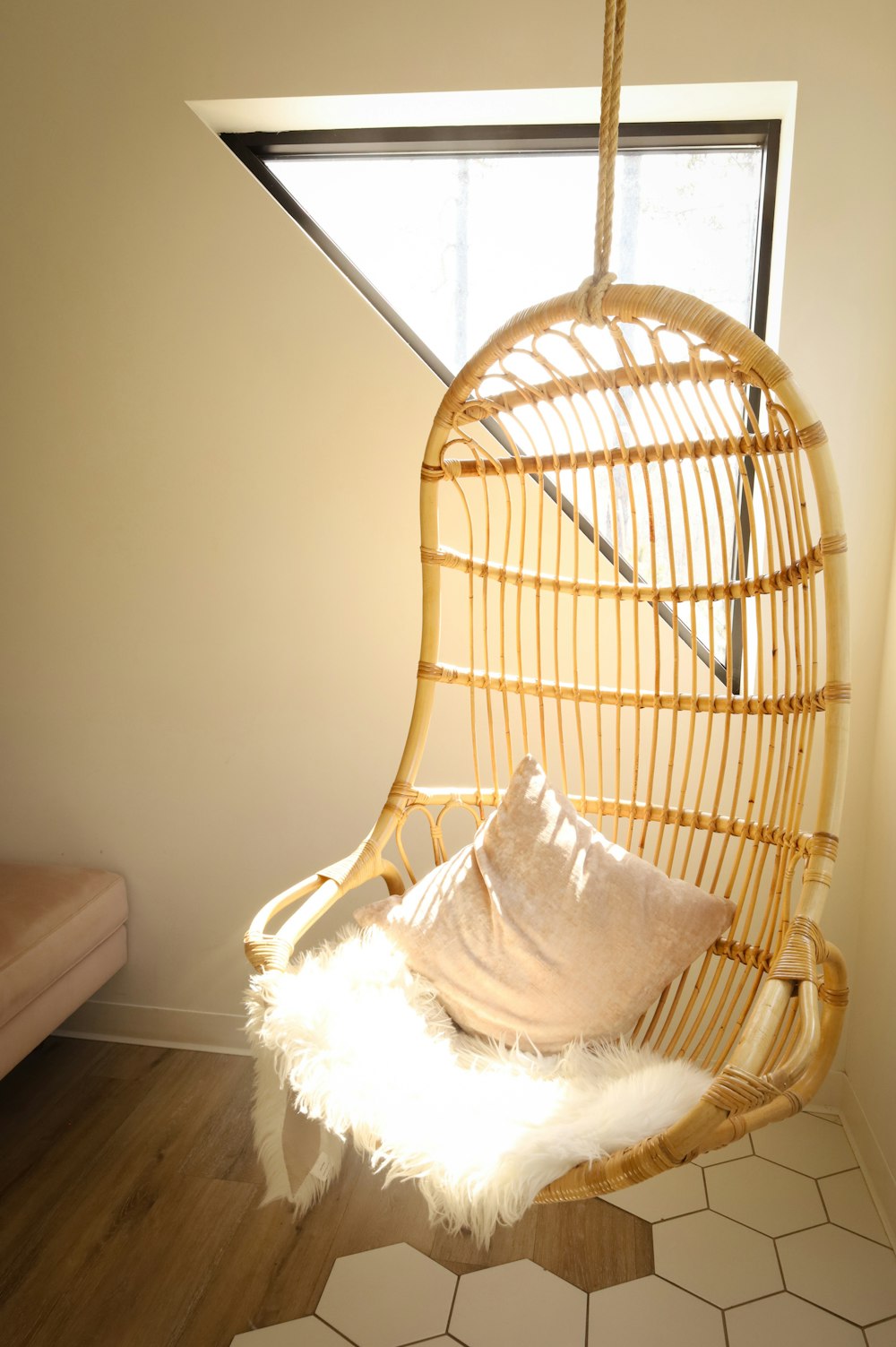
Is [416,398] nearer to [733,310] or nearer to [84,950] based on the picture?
[733,310]

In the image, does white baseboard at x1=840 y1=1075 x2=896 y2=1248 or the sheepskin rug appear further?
white baseboard at x1=840 y1=1075 x2=896 y2=1248

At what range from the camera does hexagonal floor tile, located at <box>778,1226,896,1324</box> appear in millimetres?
1277

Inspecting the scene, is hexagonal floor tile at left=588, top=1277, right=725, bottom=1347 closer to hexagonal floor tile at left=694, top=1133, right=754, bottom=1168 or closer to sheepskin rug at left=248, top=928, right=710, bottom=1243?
hexagonal floor tile at left=694, top=1133, right=754, bottom=1168

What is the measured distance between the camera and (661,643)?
1.71 m

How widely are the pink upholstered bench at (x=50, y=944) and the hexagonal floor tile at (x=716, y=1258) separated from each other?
1.05 m

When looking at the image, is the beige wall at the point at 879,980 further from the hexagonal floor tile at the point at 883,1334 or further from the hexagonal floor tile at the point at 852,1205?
the hexagonal floor tile at the point at 883,1334

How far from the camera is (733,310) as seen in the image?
173 cm

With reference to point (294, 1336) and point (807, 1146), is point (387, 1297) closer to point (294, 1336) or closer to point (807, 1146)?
point (294, 1336)

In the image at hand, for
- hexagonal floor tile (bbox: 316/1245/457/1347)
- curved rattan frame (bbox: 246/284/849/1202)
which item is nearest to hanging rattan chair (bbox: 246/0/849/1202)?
curved rattan frame (bbox: 246/284/849/1202)

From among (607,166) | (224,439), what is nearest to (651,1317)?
(607,166)

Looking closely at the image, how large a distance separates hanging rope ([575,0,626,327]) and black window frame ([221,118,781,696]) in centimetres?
52

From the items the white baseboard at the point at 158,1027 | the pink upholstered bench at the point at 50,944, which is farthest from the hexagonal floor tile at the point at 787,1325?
the pink upholstered bench at the point at 50,944

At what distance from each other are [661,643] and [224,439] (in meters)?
0.91

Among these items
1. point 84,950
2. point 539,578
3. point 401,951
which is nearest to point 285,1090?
point 401,951
